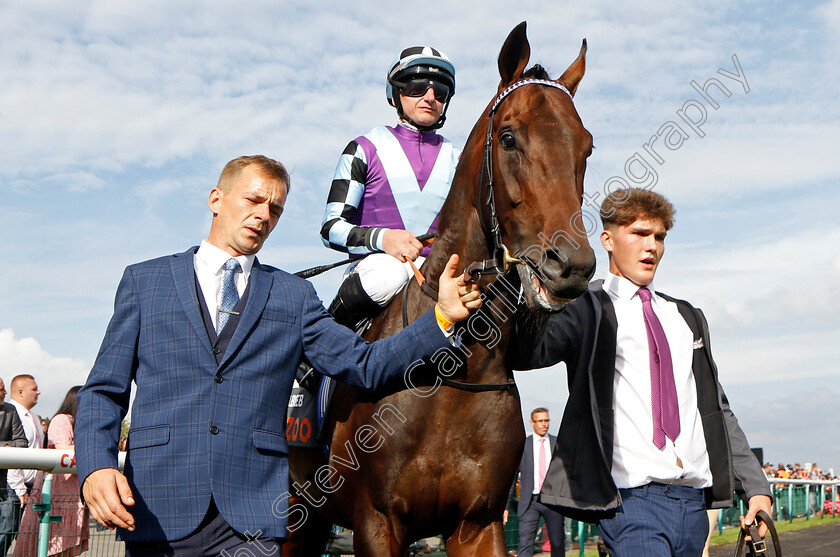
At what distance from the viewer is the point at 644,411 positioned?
3.35 meters

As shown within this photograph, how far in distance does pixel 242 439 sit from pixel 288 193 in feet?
3.08

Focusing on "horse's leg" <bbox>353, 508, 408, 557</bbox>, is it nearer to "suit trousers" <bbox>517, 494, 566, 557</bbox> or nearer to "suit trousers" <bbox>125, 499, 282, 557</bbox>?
"suit trousers" <bbox>125, 499, 282, 557</bbox>

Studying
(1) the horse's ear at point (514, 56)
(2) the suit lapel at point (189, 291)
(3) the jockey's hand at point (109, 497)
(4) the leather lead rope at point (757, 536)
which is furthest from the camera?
(1) the horse's ear at point (514, 56)

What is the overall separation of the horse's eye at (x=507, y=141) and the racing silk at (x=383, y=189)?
1.01m

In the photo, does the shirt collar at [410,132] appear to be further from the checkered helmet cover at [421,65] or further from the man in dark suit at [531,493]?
the man in dark suit at [531,493]

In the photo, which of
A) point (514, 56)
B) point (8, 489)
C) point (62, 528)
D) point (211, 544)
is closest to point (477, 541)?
point (211, 544)

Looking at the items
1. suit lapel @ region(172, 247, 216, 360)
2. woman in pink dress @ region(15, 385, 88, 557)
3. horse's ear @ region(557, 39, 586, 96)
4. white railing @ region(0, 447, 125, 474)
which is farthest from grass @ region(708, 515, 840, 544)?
suit lapel @ region(172, 247, 216, 360)

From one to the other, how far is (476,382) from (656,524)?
867 millimetres

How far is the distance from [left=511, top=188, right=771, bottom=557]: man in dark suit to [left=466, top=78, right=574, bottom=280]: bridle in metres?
0.38

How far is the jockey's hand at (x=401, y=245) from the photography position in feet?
12.2

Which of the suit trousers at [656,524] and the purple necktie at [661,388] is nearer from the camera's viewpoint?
the suit trousers at [656,524]

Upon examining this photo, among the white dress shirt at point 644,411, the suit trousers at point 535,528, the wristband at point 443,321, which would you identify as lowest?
the suit trousers at point 535,528

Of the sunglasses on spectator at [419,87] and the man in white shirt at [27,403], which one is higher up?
the sunglasses on spectator at [419,87]

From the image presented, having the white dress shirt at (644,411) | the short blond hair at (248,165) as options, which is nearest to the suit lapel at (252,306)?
the short blond hair at (248,165)
